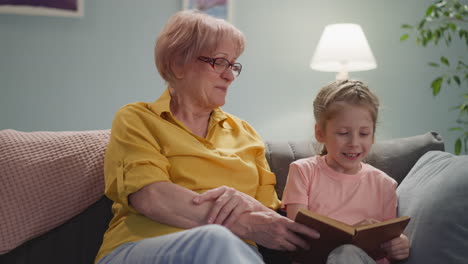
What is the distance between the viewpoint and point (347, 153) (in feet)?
4.44

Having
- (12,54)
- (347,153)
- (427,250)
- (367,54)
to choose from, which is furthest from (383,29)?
(12,54)

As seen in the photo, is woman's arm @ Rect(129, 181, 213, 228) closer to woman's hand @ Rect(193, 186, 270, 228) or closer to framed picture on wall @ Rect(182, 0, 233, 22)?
woman's hand @ Rect(193, 186, 270, 228)

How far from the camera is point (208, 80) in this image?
4.55 ft

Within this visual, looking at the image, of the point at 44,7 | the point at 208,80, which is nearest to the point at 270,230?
the point at 208,80

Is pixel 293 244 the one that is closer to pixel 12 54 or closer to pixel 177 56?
pixel 177 56

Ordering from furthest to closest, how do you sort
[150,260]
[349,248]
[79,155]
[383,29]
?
[383,29], [79,155], [349,248], [150,260]

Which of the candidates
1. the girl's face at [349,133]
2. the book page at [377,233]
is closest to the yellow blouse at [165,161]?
the girl's face at [349,133]

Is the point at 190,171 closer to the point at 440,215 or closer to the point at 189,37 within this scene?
the point at 189,37

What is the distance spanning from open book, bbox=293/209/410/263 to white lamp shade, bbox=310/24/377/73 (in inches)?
56.8

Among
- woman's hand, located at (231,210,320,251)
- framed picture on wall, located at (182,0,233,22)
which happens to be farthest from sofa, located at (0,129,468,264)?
framed picture on wall, located at (182,0,233,22)

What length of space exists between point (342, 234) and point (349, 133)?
39 centimetres

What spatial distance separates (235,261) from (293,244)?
1.22 feet

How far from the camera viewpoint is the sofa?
121 centimetres

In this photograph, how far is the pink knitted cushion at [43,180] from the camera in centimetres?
128
